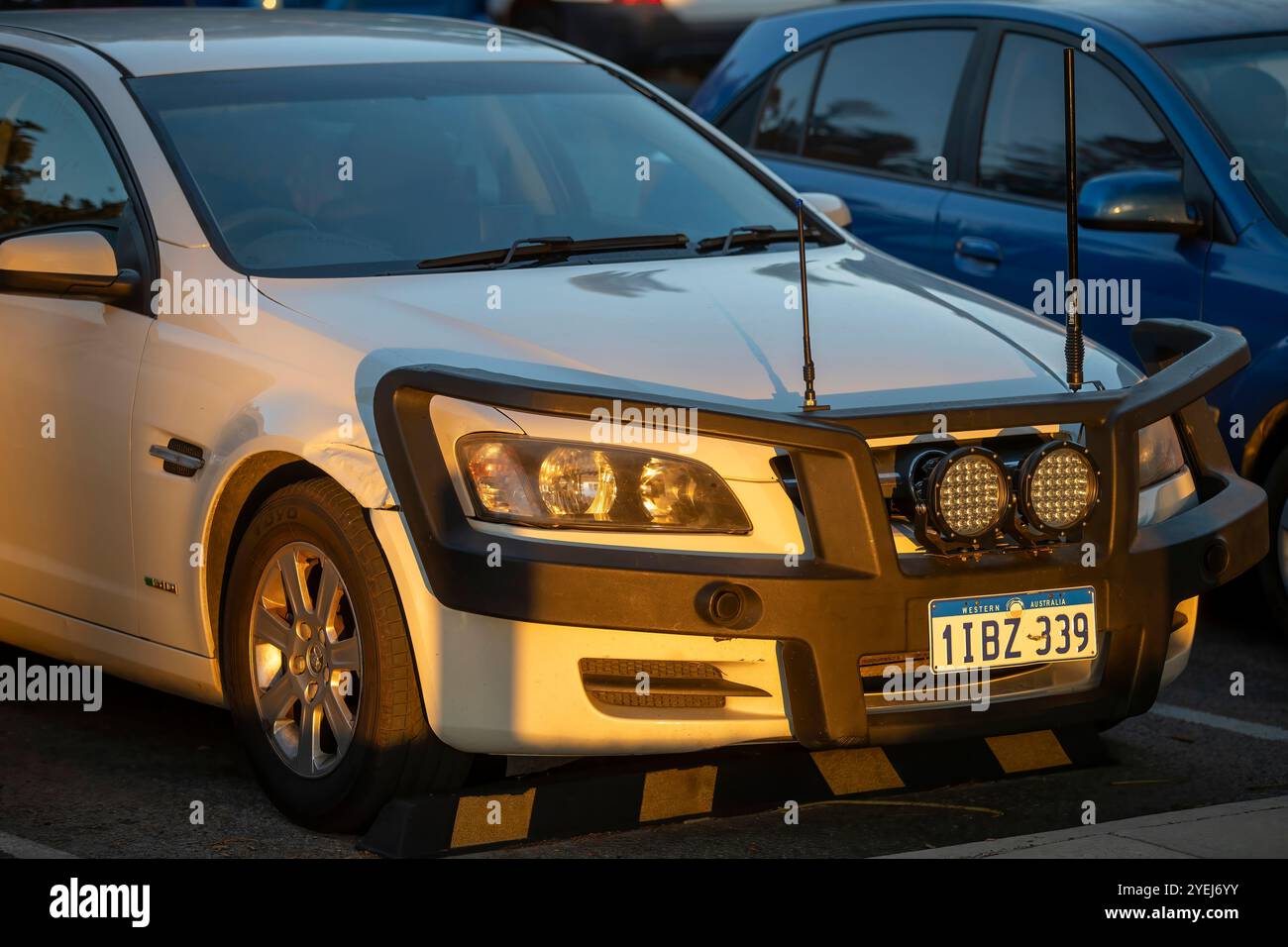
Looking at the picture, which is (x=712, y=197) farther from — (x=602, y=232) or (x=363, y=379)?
(x=363, y=379)

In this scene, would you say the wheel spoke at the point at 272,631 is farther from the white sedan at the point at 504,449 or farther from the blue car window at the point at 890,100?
the blue car window at the point at 890,100

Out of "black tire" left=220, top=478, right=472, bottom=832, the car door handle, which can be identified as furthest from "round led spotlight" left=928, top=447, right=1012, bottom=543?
the car door handle

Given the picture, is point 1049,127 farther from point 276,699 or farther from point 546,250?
point 276,699

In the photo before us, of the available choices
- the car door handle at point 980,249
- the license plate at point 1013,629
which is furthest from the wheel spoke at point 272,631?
the car door handle at point 980,249

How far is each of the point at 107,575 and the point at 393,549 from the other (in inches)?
44.0

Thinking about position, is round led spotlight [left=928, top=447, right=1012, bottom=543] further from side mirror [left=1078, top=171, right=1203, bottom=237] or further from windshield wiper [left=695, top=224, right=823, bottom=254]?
side mirror [left=1078, top=171, right=1203, bottom=237]

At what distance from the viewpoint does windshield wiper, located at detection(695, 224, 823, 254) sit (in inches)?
221

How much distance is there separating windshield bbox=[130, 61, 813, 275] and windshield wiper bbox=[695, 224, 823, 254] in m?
0.05

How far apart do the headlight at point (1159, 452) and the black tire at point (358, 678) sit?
1585 millimetres

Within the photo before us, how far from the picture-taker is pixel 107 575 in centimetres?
520

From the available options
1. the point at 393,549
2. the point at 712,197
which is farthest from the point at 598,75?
the point at 393,549

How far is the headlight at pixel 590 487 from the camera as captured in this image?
4.30m
